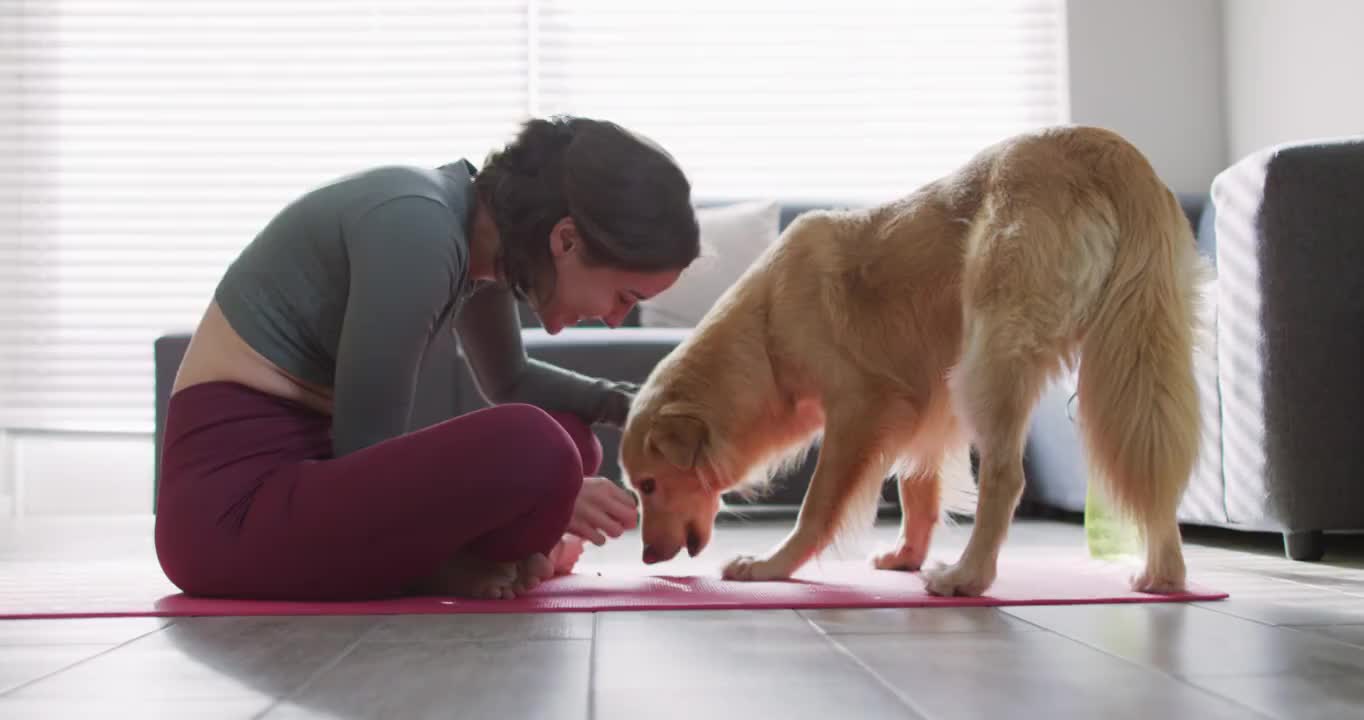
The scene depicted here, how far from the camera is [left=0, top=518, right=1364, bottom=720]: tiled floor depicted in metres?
1.05

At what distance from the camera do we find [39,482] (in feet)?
16.7

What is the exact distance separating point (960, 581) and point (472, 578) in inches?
28.6

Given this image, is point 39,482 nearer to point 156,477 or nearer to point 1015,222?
point 156,477

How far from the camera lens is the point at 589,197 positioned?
5.65 ft

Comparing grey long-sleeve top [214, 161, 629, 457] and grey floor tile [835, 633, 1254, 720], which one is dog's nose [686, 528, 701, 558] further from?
grey floor tile [835, 633, 1254, 720]

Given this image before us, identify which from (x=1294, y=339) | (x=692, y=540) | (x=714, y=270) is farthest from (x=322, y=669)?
(x=714, y=270)

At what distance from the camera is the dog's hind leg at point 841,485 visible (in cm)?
211

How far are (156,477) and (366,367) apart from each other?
8.49 ft

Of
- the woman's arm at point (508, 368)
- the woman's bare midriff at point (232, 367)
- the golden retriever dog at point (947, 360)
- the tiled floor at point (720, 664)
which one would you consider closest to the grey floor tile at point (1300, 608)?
the tiled floor at point (720, 664)

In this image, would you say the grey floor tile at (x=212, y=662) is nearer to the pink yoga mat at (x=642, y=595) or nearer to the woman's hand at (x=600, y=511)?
the pink yoga mat at (x=642, y=595)

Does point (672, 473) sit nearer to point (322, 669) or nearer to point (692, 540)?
point (692, 540)

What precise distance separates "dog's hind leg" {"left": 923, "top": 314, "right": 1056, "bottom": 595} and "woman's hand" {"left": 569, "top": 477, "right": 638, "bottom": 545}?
474 millimetres

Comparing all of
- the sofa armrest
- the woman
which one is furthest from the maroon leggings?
the sofa armrest

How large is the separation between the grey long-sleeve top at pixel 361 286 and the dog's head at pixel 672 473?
431 millimetres
